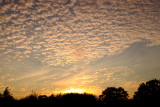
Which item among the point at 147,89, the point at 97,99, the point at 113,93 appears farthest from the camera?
the point at 113,93

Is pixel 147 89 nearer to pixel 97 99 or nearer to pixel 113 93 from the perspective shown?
pixel 113 93

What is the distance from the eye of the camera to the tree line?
1755 centimetres

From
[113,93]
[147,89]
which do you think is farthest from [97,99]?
[113,93]

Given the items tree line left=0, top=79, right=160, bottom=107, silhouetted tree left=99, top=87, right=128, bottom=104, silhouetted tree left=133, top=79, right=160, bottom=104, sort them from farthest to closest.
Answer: silhouetted tree left=99, top=87, right=128, bottom=104 < silhouetted tree left=133, top=79, right=160, bottom=104 < tree line left=0, top=79, right=160, bottom=107

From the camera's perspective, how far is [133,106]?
780 inches

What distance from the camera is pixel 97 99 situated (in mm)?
23281

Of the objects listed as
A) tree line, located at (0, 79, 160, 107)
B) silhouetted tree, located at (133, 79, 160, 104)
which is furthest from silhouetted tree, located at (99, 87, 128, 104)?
silhouetted tree, located at (133, 79, 160, 104)

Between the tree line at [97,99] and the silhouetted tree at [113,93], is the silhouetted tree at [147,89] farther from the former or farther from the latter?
the silhouetted tree at [113,93]

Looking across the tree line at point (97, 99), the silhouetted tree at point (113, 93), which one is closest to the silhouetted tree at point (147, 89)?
the tree line at point (97, 99)

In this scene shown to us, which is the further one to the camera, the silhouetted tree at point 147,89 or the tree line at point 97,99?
the silhouetted tree at point 147,89

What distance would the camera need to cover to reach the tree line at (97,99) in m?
17.5

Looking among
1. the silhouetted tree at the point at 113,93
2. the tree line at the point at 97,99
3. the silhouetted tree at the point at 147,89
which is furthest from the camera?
the silhouetted tree at the point at 113,93

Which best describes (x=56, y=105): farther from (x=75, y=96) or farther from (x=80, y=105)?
(x=75, y=96)

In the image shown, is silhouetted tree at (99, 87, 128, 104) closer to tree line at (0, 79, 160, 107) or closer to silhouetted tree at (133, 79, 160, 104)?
tree line at (0, 79, 160, 107)
